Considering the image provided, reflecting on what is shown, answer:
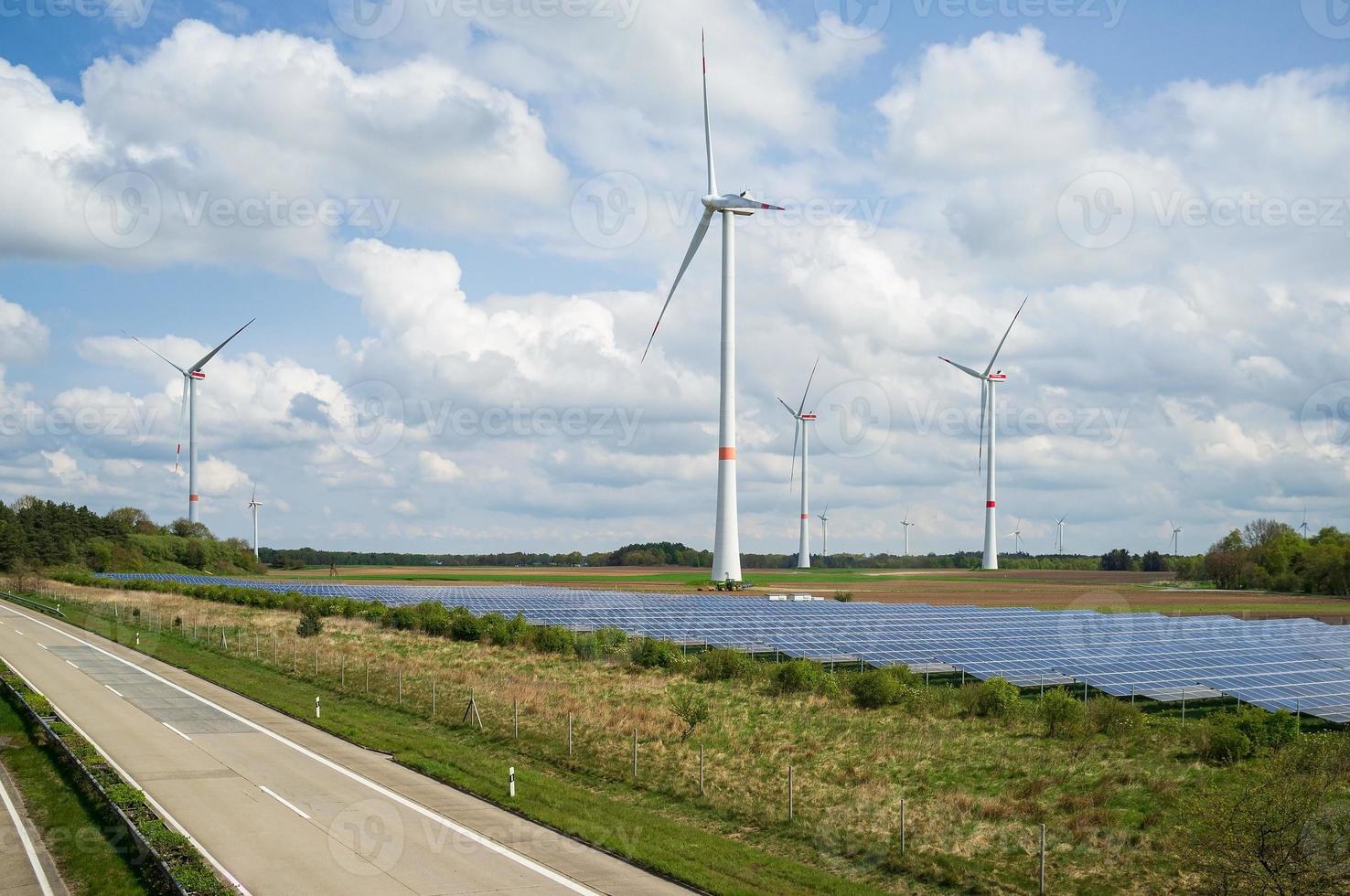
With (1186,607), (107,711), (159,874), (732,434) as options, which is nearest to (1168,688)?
(159,874)

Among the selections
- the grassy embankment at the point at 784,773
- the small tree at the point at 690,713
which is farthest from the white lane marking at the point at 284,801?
the small tree at the point at 690,713

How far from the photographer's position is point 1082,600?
13762 centimetres

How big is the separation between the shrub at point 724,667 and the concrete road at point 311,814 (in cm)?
2250

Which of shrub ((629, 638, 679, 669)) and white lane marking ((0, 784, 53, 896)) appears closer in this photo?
white lane marking ((0, 784, 53, 896))

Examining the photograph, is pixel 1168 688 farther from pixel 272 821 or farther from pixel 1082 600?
pixel 1082 600

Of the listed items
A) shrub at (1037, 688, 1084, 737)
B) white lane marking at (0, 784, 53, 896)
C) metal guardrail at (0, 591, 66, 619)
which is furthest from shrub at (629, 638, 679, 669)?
metal guardrail at (0, 591, 66, 619)

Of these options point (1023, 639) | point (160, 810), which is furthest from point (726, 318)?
point (160, 810)

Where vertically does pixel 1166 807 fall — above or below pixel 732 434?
below

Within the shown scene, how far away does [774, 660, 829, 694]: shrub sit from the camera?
52.9 m

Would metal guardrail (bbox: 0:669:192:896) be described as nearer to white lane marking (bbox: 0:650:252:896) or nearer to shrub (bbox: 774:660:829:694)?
white lane marking (bbox: 0:650:252:896)

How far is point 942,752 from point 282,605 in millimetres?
79887

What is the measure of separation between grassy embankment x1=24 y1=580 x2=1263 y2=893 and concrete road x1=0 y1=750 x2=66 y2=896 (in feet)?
38.5

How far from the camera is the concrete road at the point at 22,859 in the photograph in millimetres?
24344

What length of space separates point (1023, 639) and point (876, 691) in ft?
83.0
